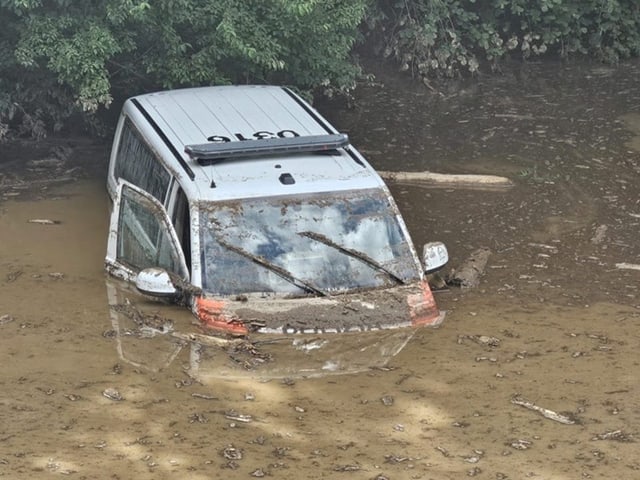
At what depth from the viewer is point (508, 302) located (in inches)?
377

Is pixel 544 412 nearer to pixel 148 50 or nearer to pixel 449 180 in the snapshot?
pixel 449 180

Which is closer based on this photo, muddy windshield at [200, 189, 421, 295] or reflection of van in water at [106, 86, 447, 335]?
reflection of van in water at [106, 86, 447, 335]

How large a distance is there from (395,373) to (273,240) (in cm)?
134

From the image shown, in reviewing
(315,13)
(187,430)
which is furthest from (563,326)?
A: (315,13)

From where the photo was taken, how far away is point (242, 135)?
9.20 m

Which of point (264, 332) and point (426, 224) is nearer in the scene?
point (264, 332)

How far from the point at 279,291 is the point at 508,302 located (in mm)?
2268

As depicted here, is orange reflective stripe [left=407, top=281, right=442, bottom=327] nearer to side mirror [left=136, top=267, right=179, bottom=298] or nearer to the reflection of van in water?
the reflection of van in water

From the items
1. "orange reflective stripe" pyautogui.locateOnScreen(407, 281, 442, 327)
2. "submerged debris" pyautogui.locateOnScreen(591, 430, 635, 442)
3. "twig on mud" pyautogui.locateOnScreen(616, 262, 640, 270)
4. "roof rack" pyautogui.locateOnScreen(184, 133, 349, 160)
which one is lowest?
"submerged debris" pyautogui.locateOnScreen(591, 430, 635, 442)

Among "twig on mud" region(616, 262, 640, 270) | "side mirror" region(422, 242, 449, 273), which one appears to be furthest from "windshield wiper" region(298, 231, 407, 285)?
"twig on mud" region(616, 262, 640, 270)

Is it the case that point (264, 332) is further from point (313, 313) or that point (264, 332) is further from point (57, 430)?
point (57, 430)

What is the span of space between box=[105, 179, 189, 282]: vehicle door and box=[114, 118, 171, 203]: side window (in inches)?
14.6

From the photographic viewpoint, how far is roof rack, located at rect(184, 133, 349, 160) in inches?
341

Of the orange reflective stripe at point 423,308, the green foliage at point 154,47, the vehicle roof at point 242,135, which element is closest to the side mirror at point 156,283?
the vehicle roof at point 242,135
